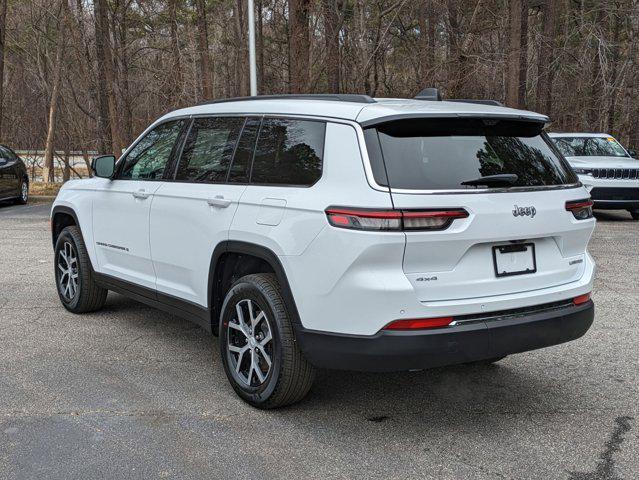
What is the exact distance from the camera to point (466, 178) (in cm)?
352

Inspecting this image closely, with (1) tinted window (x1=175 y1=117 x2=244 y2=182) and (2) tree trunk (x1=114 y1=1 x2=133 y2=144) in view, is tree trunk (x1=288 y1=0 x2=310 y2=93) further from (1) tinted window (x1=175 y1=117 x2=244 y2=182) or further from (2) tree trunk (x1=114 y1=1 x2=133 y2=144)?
(1) tinted window (x1=175 y1=117 x2=244 y2=182)

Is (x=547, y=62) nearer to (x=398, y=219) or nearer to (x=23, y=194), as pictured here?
(x=23, y=194)

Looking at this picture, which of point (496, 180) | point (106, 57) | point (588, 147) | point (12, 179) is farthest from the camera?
point (106, 57)

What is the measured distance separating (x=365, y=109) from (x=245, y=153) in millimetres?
967

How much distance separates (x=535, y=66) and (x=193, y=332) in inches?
682

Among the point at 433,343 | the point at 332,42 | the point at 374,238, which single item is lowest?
the point at 433,343

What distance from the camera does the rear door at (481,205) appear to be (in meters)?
3.34

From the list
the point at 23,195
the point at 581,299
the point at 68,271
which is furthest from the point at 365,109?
the point at 23,195

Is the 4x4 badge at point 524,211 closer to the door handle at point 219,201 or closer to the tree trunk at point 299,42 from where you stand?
the door handle at point 219,201

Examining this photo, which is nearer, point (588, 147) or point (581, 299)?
point (581, 299)

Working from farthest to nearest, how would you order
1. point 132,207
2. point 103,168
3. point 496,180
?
point 103,168
point 132,207
point 496,180

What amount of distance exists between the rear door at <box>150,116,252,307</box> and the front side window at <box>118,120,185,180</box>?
0.23 meters

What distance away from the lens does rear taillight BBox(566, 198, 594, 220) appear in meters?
3.83

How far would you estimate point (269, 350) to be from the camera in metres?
3.90
